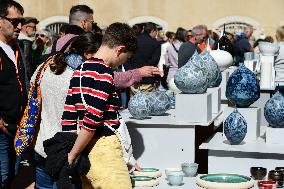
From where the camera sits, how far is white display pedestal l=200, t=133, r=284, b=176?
4.08 metres

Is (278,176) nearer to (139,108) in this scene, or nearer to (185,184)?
(185,184)

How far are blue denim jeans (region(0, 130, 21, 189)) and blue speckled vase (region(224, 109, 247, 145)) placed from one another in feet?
4.52

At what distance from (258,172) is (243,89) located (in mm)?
606

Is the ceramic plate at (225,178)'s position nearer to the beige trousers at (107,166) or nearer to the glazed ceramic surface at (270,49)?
the beige trousers at (107,166)

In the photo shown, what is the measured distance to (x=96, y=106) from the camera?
316cm

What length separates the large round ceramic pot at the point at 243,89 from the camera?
4277mm

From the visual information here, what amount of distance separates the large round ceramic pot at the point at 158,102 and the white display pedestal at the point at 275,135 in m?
0.75

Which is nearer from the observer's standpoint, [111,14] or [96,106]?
[96,106]

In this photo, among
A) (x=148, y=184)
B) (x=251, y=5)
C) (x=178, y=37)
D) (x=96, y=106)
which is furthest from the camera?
(x=251, y=5)

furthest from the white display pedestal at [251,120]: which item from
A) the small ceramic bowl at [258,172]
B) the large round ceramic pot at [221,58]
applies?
the large round ceramic pot at [221,58]

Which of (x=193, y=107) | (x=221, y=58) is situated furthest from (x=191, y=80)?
(x=221, y=58)

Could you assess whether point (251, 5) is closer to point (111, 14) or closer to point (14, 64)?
point (111, 14)

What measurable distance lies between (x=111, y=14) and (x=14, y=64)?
15996 millimetres

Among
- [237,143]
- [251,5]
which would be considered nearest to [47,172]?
[237,143]
